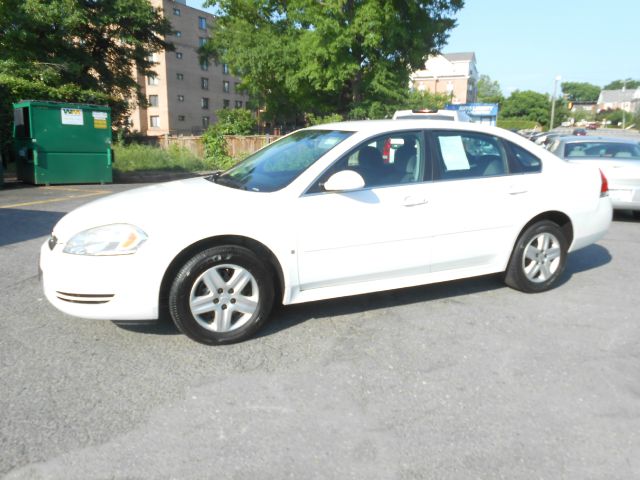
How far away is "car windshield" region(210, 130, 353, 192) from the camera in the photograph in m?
4.14

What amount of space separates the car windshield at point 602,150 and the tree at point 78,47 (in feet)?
44.7

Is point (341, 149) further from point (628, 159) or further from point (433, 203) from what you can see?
point (628, 159)

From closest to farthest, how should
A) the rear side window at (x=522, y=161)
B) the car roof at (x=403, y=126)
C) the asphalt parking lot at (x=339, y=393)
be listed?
the asphalt parking lot at (x=339, y=393) < the car roof at (x=403, y=126) < the rear side window at (x=522, y=161)

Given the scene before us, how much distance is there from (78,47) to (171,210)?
23.4 m

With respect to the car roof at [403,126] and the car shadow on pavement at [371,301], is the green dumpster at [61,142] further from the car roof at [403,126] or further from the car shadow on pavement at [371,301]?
the car shadow on pavement at [371,301]

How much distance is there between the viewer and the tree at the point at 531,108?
9638 cm

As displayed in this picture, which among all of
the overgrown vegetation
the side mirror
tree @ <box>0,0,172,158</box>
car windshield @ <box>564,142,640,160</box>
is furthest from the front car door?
the overgrown vegetation

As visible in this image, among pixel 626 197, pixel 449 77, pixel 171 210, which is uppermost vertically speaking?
pixel 449 77

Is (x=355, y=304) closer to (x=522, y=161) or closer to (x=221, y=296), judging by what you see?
(x=221, y=296)

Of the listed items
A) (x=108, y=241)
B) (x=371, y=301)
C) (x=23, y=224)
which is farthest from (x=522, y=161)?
(x=23, y=224)

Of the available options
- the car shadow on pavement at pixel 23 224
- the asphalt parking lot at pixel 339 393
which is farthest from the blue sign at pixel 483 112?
the asphalt parking lot at pixel 339 393

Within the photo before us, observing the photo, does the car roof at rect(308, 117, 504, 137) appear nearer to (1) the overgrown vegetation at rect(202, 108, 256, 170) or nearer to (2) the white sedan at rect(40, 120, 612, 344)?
(2) the white sedan at rect(40, 120, 612, 344)

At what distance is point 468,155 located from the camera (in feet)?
15.4

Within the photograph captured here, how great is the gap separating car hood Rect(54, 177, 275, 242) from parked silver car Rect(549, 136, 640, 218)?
23.7 feet
